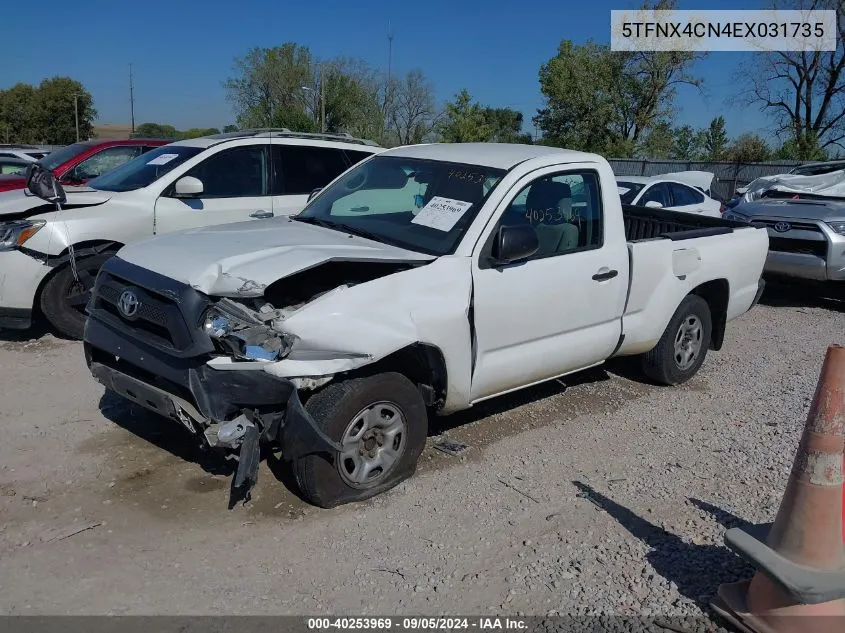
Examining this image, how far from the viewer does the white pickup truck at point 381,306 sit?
3773 mm

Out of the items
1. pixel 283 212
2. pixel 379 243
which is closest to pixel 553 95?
pixel 283 212

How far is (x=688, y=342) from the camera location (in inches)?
256

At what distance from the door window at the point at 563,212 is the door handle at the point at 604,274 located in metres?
0.18

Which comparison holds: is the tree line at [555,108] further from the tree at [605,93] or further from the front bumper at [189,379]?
the front bumper at [189,379]

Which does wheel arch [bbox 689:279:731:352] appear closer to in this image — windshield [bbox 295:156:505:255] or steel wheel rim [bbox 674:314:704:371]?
steel wheel rim [bbox 674:314:704:371]

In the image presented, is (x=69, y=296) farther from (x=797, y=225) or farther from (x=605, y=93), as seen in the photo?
(x=605, y=93)

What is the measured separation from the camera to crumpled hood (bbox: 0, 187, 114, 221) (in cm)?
670

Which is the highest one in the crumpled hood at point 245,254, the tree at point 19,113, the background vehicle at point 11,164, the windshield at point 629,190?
the tree at point 19,113

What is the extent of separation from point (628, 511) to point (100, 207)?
17.6 ft

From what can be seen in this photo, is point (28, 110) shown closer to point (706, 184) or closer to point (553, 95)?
point (553, 95)

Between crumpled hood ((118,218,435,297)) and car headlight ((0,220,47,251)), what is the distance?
2.53 meters

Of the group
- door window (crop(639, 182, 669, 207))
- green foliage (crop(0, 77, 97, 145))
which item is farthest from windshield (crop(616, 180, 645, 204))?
green foliage (crop(0, 77, 97, 145))

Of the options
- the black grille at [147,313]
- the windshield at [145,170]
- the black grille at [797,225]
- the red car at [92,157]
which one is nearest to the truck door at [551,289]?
the black grille at [147,313]

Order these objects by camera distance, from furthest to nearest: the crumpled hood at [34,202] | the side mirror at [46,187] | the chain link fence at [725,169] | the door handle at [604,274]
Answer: the chain link fence at [725,169], the crumpled hood at [34,202], the side mirror at [46,187], the door handle at [604,274]
